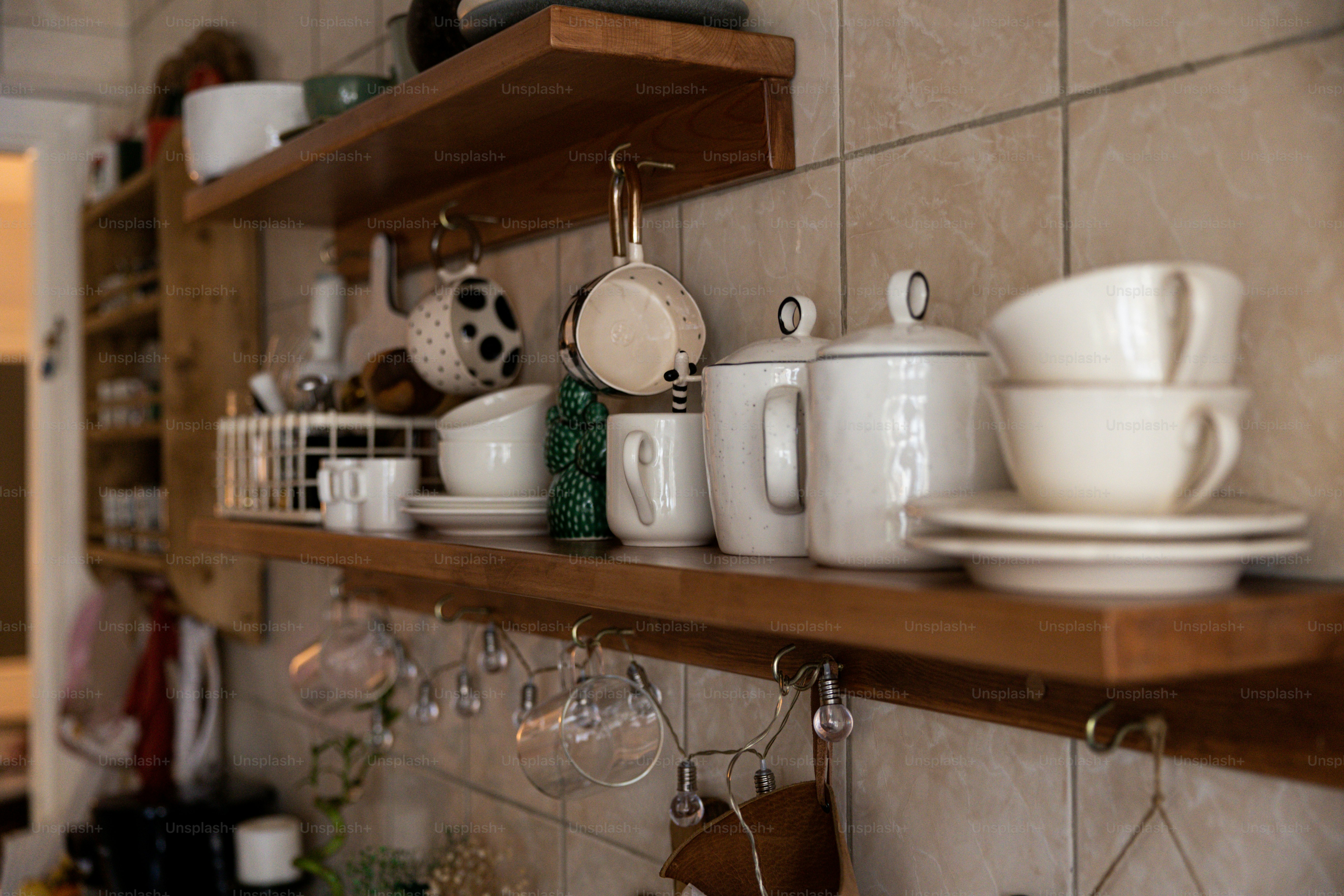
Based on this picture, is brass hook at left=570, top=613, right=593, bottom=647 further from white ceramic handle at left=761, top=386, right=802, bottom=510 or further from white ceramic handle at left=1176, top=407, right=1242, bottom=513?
white ceramic handle at left=1176, top=407, right=1242, bottom=513

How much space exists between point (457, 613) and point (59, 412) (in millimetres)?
1642

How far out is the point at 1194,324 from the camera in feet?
1.70

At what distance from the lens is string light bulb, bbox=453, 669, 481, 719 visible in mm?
1174

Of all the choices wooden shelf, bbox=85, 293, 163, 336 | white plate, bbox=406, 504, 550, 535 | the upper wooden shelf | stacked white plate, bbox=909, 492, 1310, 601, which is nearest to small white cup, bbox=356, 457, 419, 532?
white plate, bbox=406, 504, 550, 535

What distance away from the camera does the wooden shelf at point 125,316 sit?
206 centimetres

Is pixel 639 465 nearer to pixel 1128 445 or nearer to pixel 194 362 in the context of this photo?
pixel 1128 445

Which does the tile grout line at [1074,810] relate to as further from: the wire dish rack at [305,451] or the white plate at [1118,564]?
the wire dish rack at [305,451]

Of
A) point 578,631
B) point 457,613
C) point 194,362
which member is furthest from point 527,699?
point 194,362

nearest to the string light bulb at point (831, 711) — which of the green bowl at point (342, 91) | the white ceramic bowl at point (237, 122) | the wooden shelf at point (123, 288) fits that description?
the green bowl at point (342, 91)

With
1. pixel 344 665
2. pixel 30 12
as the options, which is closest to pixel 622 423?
pixel 344 665

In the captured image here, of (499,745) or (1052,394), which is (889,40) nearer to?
(1052,394)

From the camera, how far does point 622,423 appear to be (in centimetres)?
87

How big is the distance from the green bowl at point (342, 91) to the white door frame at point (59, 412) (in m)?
1.44

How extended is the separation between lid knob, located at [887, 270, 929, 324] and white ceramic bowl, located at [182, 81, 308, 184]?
3.32 ft
